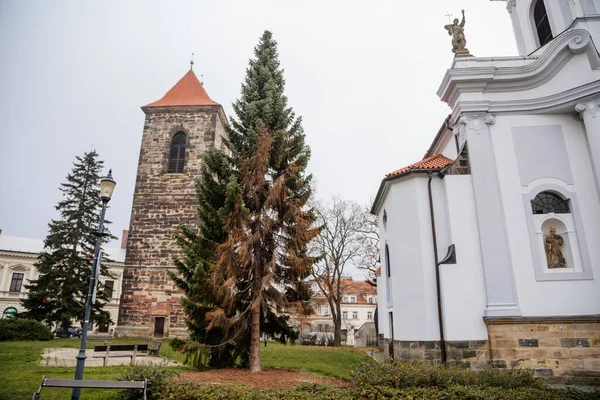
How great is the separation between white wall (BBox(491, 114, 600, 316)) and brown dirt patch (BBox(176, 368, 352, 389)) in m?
6.02

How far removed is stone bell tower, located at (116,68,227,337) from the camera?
76.4ft

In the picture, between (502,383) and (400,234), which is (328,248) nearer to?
(400,234)

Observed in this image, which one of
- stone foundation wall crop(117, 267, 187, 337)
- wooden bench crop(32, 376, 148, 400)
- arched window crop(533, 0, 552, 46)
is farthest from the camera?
stone foundation wall crop(117, 267, 187, 337)

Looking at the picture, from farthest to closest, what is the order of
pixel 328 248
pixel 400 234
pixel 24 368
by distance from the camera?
pixel 328 248
pixel 400 234
pixel 24 368

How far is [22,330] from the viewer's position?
19.5 meters

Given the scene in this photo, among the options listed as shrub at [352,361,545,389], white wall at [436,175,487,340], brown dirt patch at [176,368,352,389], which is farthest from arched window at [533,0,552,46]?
brown dirt patch at [176,368,352,389]

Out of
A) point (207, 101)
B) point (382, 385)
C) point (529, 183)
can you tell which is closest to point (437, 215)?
point (529, 183)

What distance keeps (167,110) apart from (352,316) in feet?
136

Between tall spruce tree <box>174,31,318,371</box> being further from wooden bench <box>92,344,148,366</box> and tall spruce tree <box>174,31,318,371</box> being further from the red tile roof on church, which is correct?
the red tile roof on church

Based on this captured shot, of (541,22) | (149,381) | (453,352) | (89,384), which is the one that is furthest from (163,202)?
(541,22)

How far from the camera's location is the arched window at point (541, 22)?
14750mm

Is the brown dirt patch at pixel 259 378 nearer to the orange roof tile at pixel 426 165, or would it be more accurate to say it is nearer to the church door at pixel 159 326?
the orange roof tile at pixel 426 165

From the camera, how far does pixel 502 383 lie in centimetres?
776

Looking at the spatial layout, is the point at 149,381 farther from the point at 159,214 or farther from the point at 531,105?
the point at 159,214
